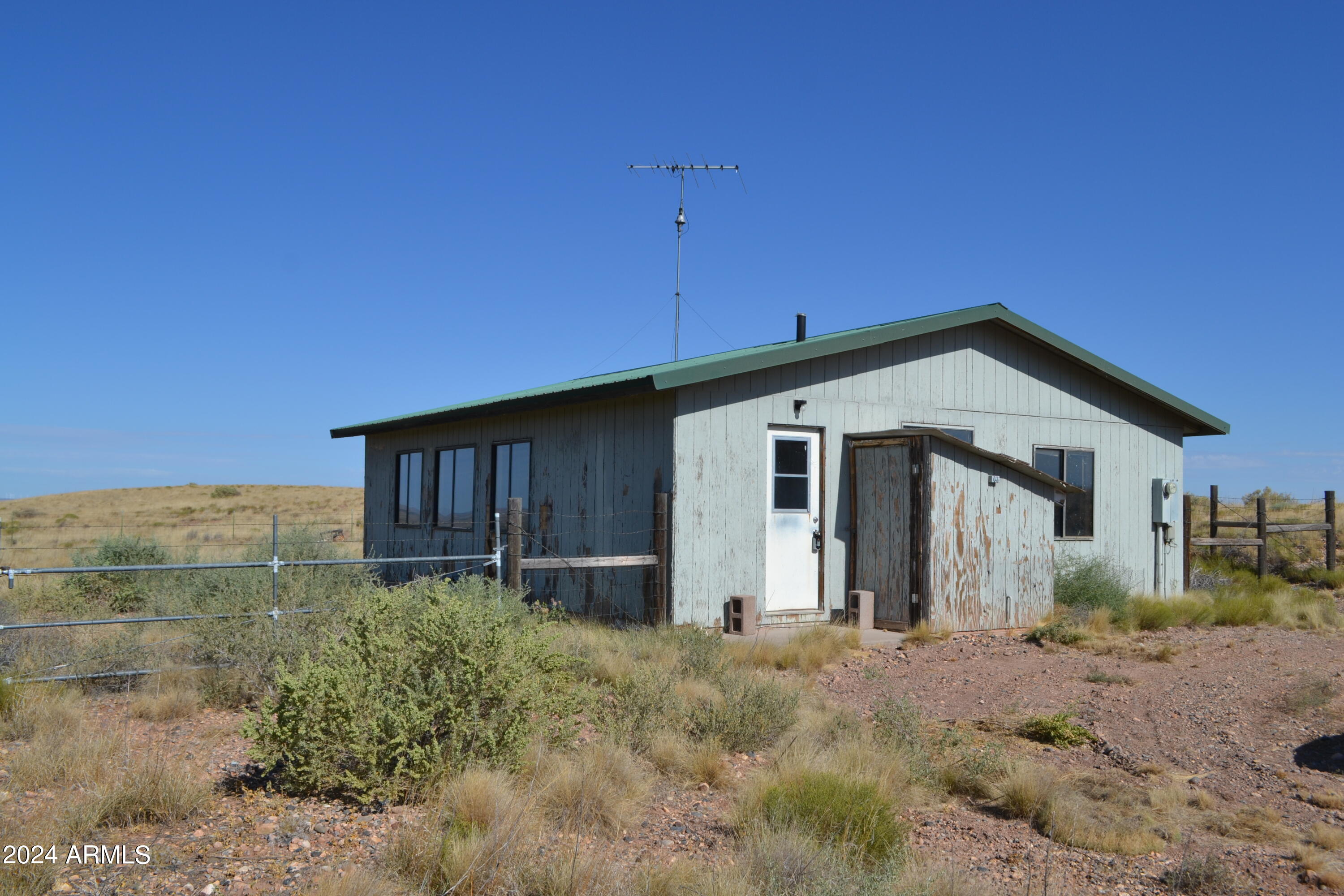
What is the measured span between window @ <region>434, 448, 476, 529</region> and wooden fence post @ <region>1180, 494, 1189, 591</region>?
38.3ft

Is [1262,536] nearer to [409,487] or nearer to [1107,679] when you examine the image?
[1107,679]

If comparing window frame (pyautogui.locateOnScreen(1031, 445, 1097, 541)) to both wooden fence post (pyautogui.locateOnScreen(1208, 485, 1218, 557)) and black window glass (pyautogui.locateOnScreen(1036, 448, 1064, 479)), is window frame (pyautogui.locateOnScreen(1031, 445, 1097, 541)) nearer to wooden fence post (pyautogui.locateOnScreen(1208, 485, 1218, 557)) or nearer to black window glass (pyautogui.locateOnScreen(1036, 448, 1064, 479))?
black window glass (pyautogui.locateOnScreen(1036, 448, 1064, 479))

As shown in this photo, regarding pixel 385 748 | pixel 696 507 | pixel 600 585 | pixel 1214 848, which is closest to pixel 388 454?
pixel 600 585

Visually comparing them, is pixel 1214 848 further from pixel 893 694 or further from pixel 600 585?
pixel 600 585

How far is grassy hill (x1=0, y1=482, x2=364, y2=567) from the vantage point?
2708 centimetres

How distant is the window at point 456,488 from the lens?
16.0 metres

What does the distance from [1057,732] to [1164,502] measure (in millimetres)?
10188

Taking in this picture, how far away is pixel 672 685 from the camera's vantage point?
7.34m

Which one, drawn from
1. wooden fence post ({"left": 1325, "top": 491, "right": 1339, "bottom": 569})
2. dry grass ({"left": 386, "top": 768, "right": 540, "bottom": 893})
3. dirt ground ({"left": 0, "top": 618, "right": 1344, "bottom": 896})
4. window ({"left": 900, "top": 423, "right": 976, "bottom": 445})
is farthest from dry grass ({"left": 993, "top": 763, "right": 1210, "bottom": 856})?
wooden fence post ({"left": 1325, "top": 491, "right": 1339, "bottom": 569})

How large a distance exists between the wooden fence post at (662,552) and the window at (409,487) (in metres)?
7.77

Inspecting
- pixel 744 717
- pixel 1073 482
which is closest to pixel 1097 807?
pixel 744 717

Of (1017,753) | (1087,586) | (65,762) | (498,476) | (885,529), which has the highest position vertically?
(498,476)

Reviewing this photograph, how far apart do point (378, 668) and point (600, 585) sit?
711 cm

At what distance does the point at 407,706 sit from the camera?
5340 millimetres
